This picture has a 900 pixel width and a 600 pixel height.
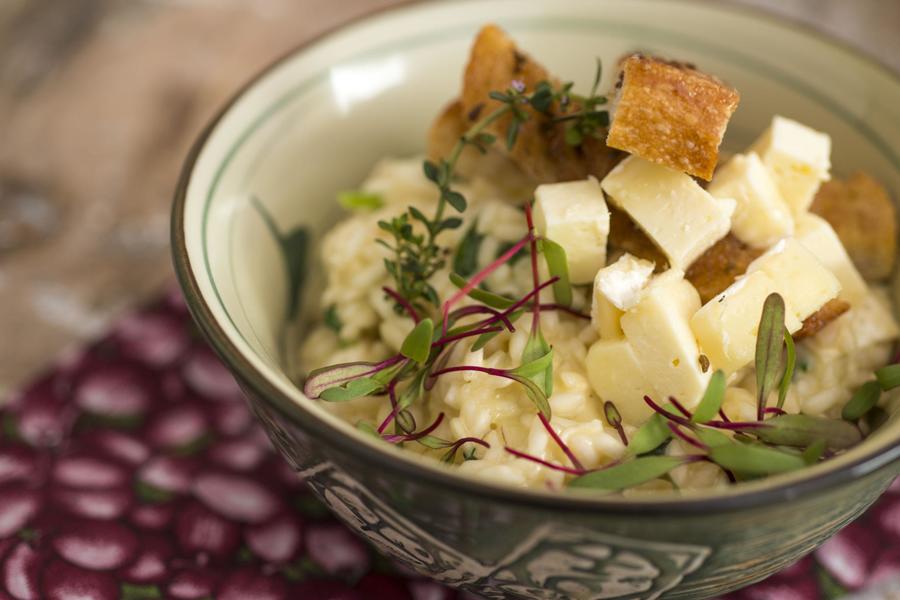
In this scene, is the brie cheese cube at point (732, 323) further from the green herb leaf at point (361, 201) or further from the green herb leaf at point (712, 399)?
the green herb leaf at point (361, 201)

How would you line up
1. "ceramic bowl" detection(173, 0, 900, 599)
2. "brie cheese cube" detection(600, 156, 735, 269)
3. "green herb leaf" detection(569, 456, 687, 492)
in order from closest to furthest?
"ceramic bowl" detection(173, 0, 900, 599) → "green herb leaf" detection(569, 456, 687, 492) → "brie cheese cube" detection(600, 156, 735, 269)

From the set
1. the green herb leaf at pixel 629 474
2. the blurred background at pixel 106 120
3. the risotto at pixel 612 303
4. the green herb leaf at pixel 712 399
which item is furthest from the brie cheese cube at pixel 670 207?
the blurred background at pixel 106 120

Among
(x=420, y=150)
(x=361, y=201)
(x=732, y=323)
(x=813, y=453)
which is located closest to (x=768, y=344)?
(x=732, y=323)

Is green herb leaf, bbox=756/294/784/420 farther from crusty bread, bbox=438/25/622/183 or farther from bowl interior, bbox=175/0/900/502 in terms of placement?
bowl interior, bbox=175/0/900/502

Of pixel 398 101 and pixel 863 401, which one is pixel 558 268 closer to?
pixel 863 401

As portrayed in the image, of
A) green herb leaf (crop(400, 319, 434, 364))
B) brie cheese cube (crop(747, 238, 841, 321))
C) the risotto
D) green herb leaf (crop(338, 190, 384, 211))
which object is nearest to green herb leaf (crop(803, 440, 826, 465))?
the risotto

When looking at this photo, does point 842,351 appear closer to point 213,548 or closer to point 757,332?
point 757,332
